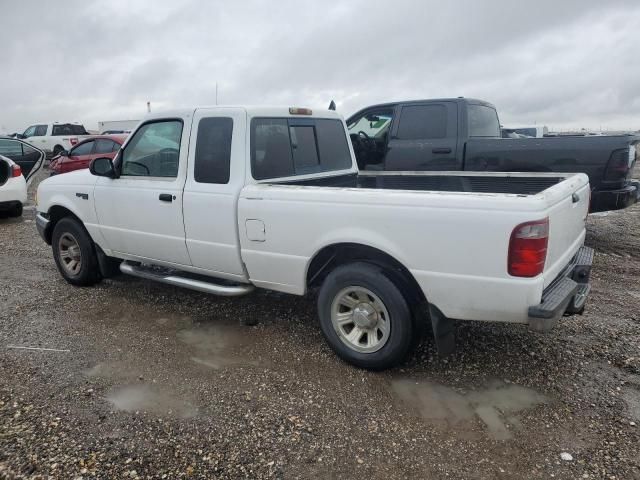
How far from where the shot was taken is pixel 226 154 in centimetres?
400

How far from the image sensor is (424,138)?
7.16 metres

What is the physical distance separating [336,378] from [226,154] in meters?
1.91

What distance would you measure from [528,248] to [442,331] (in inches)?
31.5

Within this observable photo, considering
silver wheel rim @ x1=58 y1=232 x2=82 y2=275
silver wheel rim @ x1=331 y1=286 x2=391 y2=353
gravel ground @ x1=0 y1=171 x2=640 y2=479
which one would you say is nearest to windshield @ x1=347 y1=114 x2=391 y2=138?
gravel ground @ x1=0 y1=171 x2=640 y2=479

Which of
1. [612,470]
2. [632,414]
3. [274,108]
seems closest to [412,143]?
[274,108]

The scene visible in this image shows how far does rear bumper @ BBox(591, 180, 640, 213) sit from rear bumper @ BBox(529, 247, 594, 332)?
2.73 m

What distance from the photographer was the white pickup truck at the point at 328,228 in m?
2.90

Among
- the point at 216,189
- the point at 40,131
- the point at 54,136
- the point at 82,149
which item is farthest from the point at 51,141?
the point at 216,189

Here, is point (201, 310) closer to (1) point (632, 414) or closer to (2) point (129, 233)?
(2) point (129, 233)

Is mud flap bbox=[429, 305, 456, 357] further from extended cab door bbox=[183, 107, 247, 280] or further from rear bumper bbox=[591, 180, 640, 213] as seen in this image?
rear bumper bbox=[591, 180, 640, 213]

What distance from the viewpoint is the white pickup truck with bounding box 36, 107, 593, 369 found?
2902mm

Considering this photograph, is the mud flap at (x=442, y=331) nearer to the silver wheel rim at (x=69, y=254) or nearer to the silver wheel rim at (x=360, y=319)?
the silver wheel rim at (x=360, y=319)

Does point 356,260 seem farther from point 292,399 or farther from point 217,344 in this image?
point 217,344

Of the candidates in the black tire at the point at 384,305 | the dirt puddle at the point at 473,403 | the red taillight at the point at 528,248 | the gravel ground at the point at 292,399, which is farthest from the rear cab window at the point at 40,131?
the red taillight at the point at 528,248
